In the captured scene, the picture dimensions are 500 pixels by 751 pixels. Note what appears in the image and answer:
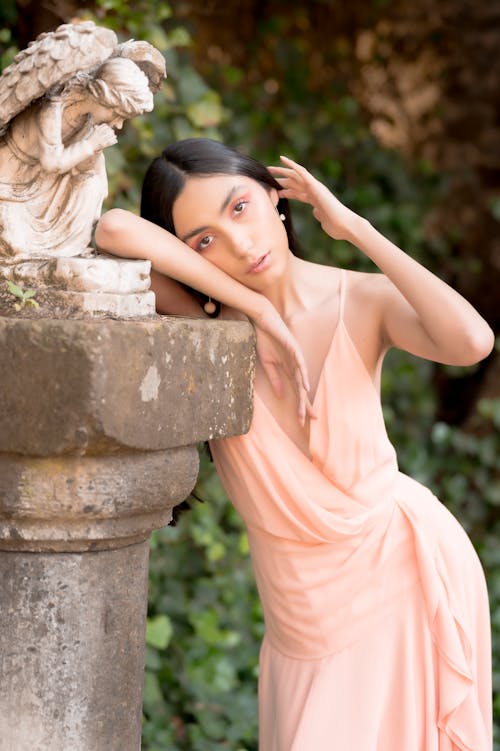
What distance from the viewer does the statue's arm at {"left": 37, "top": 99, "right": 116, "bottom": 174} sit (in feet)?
6.35

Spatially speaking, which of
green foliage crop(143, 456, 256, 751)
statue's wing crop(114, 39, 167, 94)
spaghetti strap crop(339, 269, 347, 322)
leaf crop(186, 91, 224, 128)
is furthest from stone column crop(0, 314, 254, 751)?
leaf crop(186, 91, 224, 128)

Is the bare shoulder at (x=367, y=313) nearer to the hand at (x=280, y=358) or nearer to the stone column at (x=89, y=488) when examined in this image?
the hand at (x=280, y=358)

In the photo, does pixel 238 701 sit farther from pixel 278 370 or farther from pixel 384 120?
pixel 384 120

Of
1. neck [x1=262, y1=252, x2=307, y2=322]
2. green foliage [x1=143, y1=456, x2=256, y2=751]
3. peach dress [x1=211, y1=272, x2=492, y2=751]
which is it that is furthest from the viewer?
green foliage [x1=143, y1=456, x2=256, y2=751]

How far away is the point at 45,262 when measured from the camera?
1.91 m

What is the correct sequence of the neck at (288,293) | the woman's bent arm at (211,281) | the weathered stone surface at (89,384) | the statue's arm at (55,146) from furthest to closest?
the neck at (288,293) → the woman's bent arm at (211,281) → the statue's arm at (55,146) → the weathered stone surface at (89,384)

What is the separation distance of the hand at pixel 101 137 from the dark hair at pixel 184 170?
0.21 m

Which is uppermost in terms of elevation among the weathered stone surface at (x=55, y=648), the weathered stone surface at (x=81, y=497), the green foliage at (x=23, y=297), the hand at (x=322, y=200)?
the hand at (x=322, y=200)

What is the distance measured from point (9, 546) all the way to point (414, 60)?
4735mm

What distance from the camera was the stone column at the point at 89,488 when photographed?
5.74 ft

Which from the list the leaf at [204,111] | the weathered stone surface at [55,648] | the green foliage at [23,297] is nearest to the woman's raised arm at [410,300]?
the green foliage at [23,297]

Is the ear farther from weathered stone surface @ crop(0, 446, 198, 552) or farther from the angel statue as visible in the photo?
weathered stone surface @ crop(0, 446, 198, 552)

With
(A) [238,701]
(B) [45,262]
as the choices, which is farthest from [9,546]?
(A) [238,701]

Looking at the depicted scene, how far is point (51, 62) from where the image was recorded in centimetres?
188
